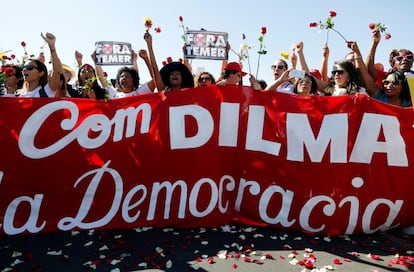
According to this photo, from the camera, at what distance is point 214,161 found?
182 inches

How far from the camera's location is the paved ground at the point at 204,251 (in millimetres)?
3590

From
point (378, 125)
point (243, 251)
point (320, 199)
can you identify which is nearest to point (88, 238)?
point (243, 251)

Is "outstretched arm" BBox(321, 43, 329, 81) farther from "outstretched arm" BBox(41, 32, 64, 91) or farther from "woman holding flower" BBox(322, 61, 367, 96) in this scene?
"outstretched arm" BBox(41, 32, 64, 91)

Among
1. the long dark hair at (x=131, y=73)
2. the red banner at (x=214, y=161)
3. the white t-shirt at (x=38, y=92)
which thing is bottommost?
the red banner at (x=214, y=161)

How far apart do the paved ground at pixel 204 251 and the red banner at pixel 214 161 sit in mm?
183

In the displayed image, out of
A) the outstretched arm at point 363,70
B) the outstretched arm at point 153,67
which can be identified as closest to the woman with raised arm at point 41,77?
the outstretched arm at point 153,67

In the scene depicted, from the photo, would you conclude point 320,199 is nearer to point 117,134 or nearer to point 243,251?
point 243,251

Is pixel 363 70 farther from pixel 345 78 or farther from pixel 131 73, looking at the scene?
pixel 131 73

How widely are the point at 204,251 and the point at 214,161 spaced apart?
3.67 ft

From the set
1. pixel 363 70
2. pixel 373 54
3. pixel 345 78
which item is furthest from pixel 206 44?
pixel 373 54

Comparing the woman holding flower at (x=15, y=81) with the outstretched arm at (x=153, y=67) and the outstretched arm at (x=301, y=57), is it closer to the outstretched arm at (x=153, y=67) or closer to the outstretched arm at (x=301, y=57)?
the outstretched arm at (x=153, y=67)

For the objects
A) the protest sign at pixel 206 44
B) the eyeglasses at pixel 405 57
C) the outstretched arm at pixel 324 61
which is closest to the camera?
the eyeglasses at pixel 405 57

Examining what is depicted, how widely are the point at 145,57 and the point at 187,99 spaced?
1404mm

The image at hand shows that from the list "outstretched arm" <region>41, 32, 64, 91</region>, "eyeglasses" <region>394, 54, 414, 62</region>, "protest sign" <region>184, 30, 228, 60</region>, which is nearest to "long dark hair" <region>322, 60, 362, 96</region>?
"eyeglasses" <region>394, 54, 414, 62</region>
